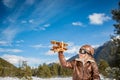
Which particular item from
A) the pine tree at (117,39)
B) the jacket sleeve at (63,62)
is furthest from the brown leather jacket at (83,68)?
the pine tree at (117,39)

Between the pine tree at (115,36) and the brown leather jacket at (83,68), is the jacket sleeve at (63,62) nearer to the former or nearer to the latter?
the brown leather jacket at (83,68)

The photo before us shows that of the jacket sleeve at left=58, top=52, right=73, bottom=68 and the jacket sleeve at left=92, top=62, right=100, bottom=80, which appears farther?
the jacket sleeve at left=58, top=52, right=73, bottom=68

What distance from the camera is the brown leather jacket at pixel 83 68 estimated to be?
9031mm

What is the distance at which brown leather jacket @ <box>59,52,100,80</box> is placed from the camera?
29.6ft

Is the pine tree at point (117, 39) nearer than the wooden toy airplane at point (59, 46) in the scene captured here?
No

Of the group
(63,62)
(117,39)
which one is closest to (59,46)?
(63,62)

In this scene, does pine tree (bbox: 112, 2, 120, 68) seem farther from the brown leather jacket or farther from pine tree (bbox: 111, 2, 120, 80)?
the brown leather jacket

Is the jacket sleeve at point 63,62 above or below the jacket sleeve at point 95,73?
above

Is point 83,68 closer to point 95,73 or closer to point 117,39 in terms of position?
point 95,73

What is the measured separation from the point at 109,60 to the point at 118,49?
4.47 feet

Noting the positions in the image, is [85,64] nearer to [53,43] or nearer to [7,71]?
[53,43]

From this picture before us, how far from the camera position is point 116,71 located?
1994cm

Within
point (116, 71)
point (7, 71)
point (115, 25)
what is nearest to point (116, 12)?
point (115, 25)

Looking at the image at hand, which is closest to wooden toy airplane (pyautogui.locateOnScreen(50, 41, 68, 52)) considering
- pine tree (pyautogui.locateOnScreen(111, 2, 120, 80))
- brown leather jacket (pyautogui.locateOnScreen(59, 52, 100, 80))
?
brown leather jacket (pyautogui.locateOnScreen(59, 52, 100, 80))
